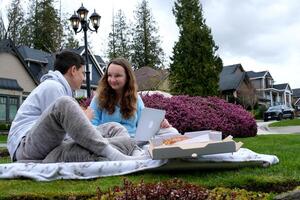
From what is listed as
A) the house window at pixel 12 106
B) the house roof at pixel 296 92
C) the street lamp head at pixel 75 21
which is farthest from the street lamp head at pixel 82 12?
the house roof at pixel 296 92

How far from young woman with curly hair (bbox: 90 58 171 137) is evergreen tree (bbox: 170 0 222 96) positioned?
29681mm

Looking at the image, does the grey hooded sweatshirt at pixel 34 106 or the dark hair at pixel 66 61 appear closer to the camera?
the grey hooded sweatshirt at pixel 34 106

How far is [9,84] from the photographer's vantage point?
35344mm

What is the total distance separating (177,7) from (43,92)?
34.8 meters

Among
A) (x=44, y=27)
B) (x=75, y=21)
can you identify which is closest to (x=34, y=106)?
(x=75, y=21)

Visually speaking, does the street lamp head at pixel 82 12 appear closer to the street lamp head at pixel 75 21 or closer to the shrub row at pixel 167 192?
the street lamp head at pixel 75 21

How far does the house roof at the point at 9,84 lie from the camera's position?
34.9m

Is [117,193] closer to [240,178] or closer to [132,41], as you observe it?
[240,178]

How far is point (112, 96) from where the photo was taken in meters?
5.36

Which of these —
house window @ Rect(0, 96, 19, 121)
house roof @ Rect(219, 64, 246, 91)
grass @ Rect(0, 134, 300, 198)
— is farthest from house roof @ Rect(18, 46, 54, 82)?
grass @ Rect(0, 134, 300, 198)

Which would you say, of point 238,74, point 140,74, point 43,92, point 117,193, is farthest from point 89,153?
point 238,74

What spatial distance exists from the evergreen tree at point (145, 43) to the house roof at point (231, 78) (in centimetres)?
1138

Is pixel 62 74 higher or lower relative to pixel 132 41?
lower

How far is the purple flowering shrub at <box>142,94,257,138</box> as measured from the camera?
39.1 feet
